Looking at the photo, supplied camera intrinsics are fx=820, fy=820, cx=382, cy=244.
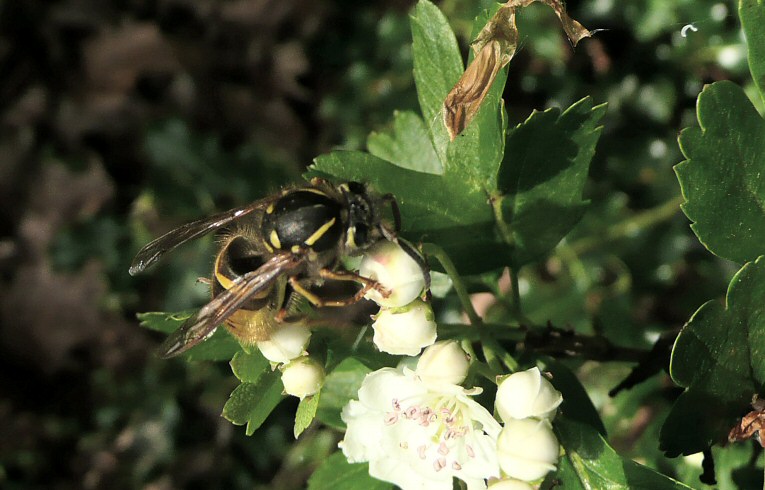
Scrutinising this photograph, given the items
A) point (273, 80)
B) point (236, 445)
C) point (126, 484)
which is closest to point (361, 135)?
point (273, 80)

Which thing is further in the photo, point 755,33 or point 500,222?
point 500,222

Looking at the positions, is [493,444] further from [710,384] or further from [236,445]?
[236,445]

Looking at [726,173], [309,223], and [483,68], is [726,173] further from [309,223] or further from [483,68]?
[309,223]

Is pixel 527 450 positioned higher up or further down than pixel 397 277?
further down

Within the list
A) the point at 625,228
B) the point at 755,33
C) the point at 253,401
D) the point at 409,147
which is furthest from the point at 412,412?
the point at 625,228

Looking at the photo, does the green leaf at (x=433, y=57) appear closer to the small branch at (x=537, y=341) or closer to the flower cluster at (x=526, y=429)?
the small branch at (x=537, y=341)

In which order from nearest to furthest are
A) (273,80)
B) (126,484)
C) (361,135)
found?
1. (361,135)
2. (126,484)
3. (273,80)

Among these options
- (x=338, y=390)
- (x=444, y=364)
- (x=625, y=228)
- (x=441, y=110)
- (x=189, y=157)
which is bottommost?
(x=625, y=228)
